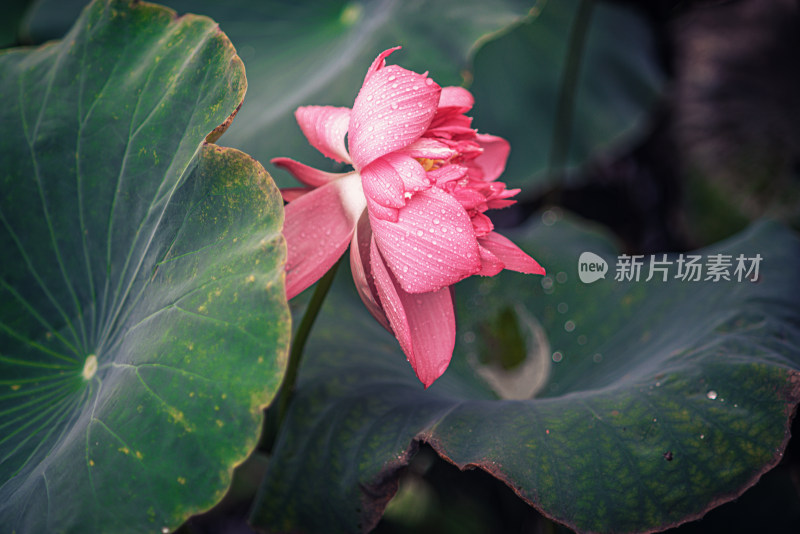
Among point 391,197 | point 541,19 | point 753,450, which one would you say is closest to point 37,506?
point 391,197

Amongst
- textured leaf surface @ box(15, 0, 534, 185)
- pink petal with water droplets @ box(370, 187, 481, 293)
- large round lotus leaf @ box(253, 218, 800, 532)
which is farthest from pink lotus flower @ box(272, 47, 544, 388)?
textured leaf surface @ box(15, 0, 534, 185)

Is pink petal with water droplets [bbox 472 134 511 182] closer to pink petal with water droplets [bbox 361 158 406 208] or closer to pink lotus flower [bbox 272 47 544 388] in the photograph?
pink lotus flower [bbox 272 47 544 388]

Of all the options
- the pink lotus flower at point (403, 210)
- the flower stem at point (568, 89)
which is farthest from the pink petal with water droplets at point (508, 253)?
the flower stem at point (568, 89)

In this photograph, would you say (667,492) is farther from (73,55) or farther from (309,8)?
(309,8)

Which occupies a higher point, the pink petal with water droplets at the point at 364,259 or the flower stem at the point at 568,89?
the pink petal with water droplets at the point at 364,259

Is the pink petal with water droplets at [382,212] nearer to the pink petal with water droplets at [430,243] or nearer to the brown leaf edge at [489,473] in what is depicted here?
the pink petal with water droplets at [430,243]
